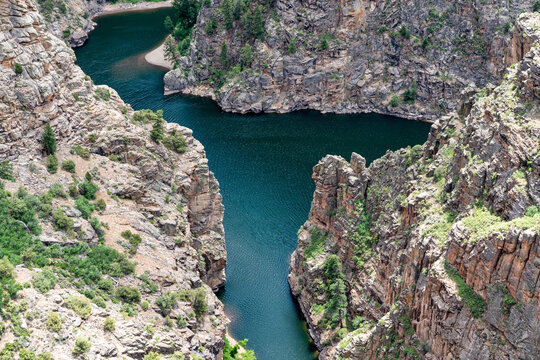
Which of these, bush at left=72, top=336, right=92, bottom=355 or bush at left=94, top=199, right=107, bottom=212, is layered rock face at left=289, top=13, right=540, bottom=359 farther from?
bush at left=72, top=336, right=92, bottom=355

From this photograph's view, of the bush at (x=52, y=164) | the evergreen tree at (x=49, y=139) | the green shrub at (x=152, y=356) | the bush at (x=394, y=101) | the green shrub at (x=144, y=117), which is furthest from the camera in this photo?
the bush at (x=394, y=101)

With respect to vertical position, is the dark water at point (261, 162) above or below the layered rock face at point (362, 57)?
below

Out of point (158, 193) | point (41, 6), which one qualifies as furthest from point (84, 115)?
point (41, 6)

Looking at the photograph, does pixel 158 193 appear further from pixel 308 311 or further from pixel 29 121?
pixel 308 311

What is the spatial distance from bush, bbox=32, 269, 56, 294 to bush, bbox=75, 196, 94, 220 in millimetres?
11530

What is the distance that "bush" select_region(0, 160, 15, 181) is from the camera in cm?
6494

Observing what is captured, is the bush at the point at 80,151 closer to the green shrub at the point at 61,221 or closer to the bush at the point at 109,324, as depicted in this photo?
the green shrub at the point at 61,221

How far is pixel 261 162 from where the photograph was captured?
12688 centimetres

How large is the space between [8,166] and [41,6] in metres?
139

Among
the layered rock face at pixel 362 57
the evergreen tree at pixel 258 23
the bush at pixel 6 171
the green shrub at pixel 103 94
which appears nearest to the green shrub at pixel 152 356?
the bush at pixel 6 171

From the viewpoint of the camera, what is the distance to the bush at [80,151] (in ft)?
240

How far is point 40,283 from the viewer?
54.5 metres

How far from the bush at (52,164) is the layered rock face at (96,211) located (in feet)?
0.79

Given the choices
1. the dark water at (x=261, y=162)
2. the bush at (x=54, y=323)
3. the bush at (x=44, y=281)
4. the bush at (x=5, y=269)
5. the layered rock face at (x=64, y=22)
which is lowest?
the dark water at (x=261, y=162)
